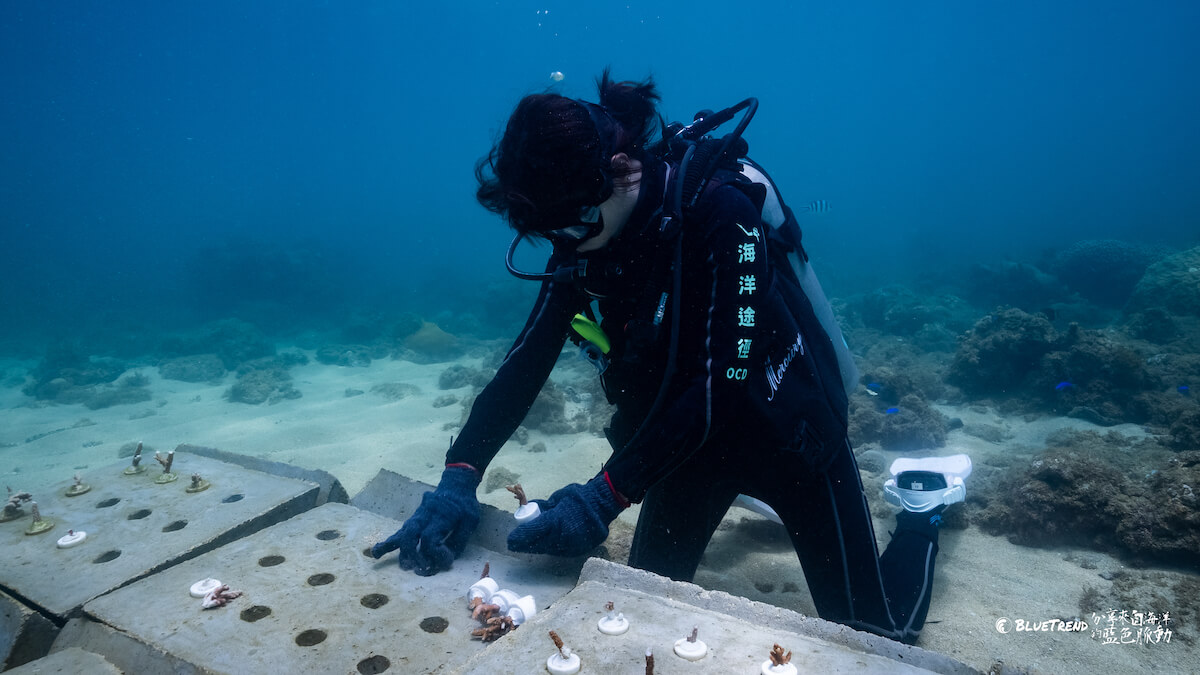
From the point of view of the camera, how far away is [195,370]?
1415 centimetres

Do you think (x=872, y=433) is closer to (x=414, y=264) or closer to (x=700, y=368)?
(x=700, y=368)

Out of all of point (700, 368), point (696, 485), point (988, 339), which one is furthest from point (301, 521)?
point (988, 339)

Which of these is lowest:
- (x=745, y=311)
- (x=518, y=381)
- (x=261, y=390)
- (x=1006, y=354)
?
(x=261, y=390)

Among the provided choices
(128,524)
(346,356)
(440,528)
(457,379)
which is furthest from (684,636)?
(346,356)

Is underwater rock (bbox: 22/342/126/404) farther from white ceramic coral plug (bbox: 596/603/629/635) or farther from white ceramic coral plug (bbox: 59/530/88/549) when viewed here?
white ceramic coral plug (bbox: 596/603/629/635)

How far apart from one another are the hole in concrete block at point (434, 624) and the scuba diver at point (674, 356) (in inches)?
14.7

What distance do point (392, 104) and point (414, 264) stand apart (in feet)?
321

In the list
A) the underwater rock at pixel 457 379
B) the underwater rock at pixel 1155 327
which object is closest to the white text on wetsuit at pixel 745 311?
the underwater rock at pixel 457 379

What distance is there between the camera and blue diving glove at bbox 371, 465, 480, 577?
102 inches

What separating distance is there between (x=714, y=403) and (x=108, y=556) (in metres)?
3.12

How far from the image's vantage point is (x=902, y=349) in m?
12.5

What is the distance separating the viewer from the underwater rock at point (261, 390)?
445 inches

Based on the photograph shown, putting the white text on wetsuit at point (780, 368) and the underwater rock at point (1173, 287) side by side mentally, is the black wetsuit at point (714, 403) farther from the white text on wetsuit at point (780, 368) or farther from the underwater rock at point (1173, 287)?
the underwater rock at point (1173, 287)

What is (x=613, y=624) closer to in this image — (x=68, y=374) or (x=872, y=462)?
(x=872, y=462)
